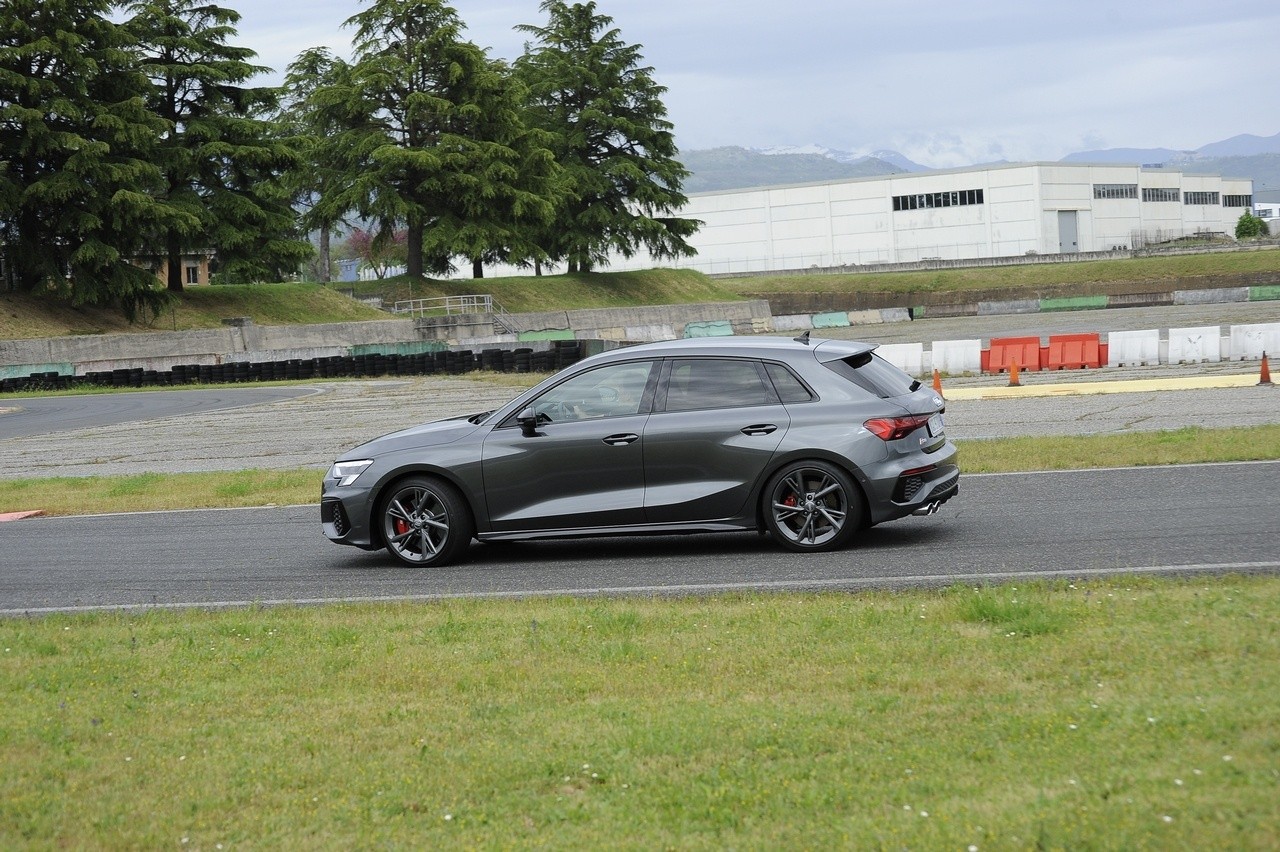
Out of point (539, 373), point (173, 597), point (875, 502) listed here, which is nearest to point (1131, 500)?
point (875, 502)

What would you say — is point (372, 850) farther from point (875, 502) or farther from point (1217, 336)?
point (1217, 336)

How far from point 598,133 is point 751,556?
73.4 metres

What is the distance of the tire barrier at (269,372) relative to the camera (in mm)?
41438

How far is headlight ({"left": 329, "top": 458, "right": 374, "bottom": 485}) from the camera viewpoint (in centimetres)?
1049

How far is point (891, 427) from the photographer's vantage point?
9648 mm

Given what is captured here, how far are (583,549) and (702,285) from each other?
76.1 meters

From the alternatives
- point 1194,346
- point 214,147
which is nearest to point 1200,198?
point 214,147

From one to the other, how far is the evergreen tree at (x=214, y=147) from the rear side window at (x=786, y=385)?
49.0m

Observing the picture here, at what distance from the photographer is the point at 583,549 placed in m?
10.9

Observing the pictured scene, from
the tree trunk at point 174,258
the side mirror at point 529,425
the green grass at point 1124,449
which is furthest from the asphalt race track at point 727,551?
the tree trunk at point 174,258

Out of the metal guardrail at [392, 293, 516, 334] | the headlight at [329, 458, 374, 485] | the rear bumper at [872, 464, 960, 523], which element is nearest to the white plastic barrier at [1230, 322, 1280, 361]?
the rear bumper at [872, 464, 960, 523]

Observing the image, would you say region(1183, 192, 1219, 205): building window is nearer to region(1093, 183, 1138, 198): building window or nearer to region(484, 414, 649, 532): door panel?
region(1093, 183, 1138, 198): building window

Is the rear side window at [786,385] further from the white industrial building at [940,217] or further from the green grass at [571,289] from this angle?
the white industrial building at [940,217]

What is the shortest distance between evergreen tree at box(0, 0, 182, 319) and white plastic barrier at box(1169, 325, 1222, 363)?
3729 cm
